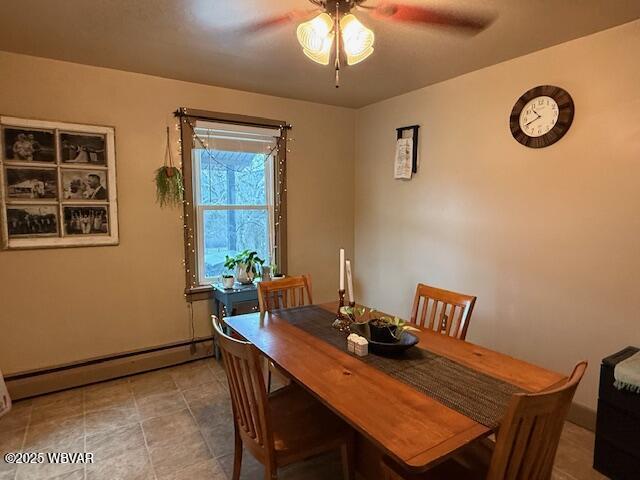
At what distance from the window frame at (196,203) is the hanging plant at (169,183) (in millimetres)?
56

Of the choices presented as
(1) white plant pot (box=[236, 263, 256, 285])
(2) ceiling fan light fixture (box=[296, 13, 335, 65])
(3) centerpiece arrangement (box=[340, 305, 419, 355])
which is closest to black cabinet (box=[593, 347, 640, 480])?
(3) centerpiece arrangement (box=[340, 305, 419, 355])

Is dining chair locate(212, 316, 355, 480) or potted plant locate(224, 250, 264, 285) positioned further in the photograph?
potted plant locate(224, 250, 264, 285)

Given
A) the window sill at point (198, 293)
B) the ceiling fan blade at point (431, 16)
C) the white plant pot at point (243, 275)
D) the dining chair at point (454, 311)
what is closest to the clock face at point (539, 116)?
the ceiling fan blade at point (431, 16)

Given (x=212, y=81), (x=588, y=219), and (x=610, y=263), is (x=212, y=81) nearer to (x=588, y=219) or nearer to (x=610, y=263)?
(x=588, y=219)

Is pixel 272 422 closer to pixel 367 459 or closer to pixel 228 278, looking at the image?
pixel 367 459

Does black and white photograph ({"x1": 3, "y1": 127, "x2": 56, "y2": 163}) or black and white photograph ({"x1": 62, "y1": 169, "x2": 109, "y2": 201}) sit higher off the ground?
black and white photograph ({"x1": 3, "y1": 127, "x2": 56, "y2": 163})

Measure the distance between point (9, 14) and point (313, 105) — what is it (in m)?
2.40

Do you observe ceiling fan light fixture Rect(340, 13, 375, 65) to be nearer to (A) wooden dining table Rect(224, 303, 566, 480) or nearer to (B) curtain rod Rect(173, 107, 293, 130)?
(A) wooden dining table Rect(224, 303, 566, 480)

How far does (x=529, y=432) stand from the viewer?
110 centimetres

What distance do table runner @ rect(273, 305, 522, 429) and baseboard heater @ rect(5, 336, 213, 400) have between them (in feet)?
6.05

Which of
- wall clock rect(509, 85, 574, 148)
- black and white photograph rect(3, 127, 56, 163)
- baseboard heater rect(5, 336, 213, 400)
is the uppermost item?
wall clock rect(509, 85, 574, 148)

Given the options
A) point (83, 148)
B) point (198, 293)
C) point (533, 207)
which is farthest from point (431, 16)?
point (198, 293)

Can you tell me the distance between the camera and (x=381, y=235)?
3881 mm

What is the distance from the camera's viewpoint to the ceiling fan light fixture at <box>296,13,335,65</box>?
1661mm
